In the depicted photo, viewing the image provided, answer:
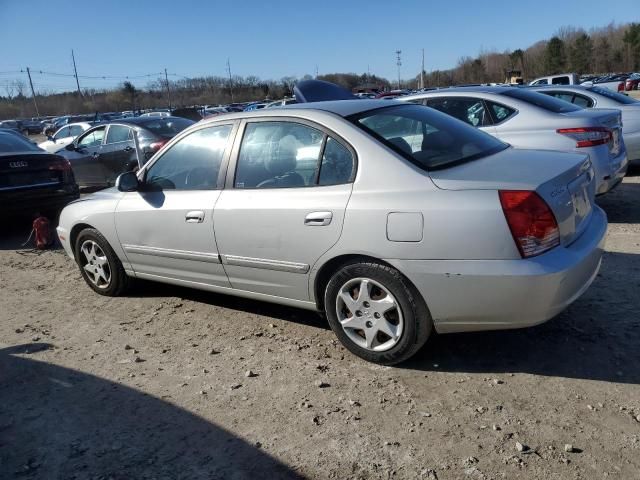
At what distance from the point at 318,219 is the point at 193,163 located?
4.43 ft

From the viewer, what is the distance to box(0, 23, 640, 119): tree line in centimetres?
6975

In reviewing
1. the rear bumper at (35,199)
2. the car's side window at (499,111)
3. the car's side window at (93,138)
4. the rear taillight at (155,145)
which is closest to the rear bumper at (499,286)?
the car's side window at (499,111)

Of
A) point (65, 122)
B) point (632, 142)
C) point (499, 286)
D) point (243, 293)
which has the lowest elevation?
point (243, 293)

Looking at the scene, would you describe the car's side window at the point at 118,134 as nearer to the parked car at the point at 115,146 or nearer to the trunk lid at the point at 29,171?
the parked car at the point at 115,146

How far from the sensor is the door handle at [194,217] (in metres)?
3.87

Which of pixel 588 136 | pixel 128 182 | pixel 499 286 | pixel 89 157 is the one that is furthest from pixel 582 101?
pixel 89 157

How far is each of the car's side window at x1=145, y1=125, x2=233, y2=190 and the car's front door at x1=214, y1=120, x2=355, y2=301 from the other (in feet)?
0.63

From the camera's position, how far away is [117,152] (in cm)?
1012

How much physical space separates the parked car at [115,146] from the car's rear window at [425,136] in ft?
21.1

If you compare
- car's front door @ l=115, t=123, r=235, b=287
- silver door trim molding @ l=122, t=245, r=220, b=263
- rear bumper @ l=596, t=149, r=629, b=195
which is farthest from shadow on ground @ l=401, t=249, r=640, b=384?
rear bumper @ l=596, t=149, r=629, b=195

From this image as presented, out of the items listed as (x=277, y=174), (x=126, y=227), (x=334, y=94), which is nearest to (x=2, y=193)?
(x=126, y=227)

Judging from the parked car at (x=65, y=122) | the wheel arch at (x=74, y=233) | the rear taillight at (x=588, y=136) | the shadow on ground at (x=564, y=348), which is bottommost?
the shadow on ground at (x=564, y=348)

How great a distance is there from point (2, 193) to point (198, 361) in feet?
16.4

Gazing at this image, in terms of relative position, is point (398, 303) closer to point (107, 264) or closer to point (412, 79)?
point (107, 264)
